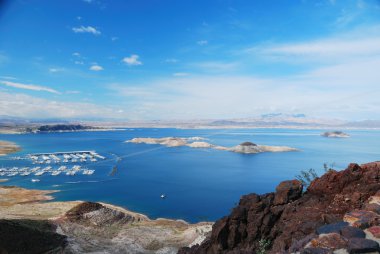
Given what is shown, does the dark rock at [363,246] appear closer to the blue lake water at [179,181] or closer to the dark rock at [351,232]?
the dark rock at [351,232]

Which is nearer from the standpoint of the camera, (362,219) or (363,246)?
(363,246)

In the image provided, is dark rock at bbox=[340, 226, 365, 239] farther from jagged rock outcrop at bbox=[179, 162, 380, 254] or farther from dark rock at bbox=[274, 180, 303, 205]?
dark rock at bbox=[274, 180, 303, 205]

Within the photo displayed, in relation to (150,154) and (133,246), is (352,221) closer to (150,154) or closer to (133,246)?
(133,246)

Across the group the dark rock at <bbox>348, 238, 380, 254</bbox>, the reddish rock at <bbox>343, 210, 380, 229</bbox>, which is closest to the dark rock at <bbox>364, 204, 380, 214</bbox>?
the reddish rock at <bbox>343, 210, 380, 229</bbox>

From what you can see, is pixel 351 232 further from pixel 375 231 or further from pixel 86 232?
pixel 86 232

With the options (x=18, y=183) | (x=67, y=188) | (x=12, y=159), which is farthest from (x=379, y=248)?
(x=12, y=159)

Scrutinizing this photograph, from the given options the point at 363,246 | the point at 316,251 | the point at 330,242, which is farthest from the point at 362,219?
the point at 316,251
